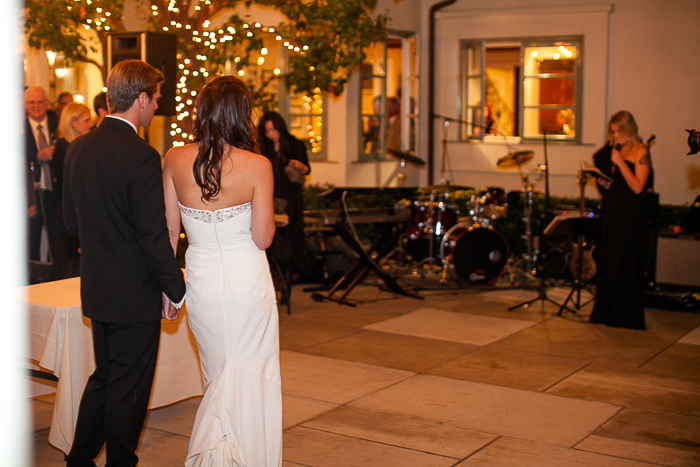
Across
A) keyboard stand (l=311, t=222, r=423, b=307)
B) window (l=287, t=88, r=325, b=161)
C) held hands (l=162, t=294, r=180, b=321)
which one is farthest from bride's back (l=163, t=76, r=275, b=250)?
window (l=287, t=88, r=325, b=161)

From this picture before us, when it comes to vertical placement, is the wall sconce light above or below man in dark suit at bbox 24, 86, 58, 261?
above

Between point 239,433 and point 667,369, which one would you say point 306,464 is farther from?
point 667,369

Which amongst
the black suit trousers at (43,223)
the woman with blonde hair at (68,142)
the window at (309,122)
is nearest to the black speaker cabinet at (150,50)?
the woman with blonde hair at (68,142)

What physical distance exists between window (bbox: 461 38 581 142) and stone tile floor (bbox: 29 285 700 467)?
4436 millimetres

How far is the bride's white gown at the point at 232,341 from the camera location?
3.32 meters

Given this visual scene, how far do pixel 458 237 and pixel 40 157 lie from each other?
15.0 feet

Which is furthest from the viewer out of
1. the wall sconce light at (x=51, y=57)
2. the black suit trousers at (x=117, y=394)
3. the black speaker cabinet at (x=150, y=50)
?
the wall sconce light at (x=51, y=57)

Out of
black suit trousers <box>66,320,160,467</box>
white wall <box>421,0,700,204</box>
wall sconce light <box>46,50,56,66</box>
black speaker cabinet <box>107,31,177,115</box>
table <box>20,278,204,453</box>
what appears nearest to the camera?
black suit trousers <box>66,320,160,467</box>

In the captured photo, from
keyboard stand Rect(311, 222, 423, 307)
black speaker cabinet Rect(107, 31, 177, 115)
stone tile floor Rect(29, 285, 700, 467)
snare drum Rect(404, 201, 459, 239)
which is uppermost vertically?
black speaker cabinet Rect(107, 31, 177, 115)

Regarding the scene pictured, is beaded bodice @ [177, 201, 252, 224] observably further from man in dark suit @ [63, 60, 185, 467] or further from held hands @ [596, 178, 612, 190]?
held hands @ [596, 178, 612, 190]

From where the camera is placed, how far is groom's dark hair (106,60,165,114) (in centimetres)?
320

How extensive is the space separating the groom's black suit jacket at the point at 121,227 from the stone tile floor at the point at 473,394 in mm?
1079

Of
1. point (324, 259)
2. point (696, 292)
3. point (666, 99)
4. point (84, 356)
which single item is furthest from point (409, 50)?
point (84, 356)

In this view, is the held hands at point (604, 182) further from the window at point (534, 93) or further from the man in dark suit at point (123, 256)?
the man in dark suit at point (123, 256)
